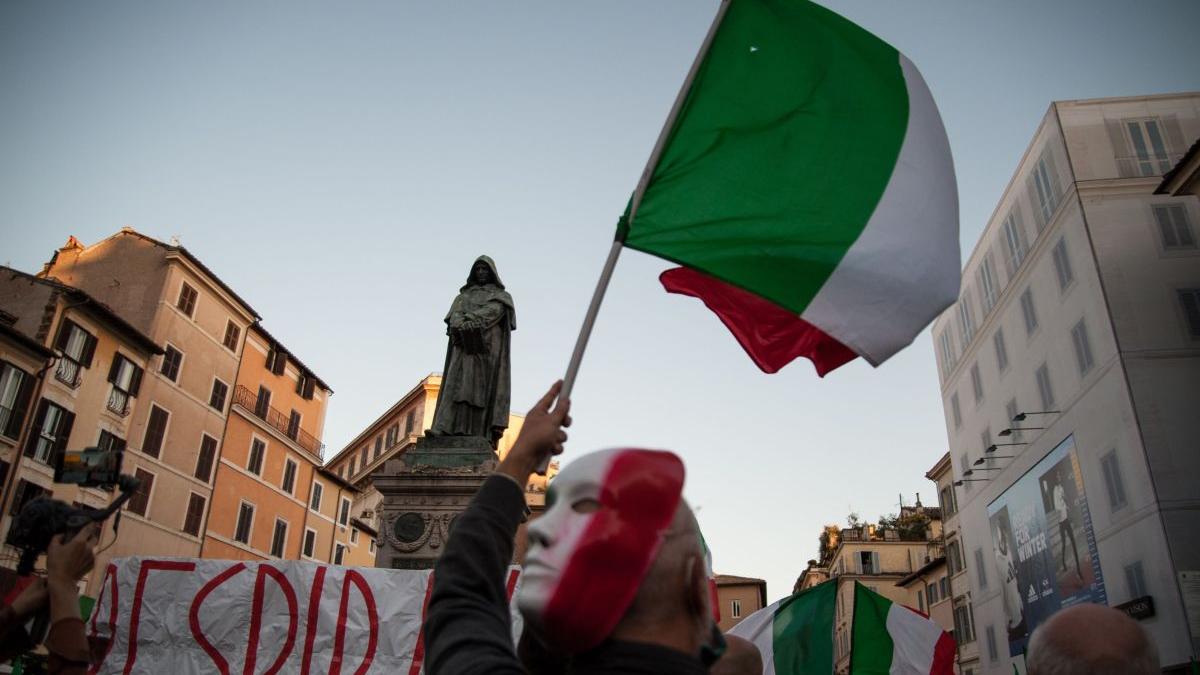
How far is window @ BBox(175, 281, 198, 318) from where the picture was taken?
1406 inches

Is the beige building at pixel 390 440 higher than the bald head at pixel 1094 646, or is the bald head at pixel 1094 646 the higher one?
the beige building at pixel 390 440

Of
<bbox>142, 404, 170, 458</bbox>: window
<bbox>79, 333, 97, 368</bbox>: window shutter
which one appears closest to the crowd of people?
<bbox>79, 333, 97, 368</bbox>: window shutter

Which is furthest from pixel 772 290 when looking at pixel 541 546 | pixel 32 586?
pixel 32 586

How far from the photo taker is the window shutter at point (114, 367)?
3104 centimetres

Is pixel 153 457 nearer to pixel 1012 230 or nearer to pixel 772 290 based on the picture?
pixel 772 290

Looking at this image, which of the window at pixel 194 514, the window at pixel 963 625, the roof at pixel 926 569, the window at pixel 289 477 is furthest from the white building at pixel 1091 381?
the window at pixel 194 514

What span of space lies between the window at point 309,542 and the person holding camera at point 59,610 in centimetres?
4233

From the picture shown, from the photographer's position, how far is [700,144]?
12.9 ft

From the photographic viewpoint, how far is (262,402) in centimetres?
4069

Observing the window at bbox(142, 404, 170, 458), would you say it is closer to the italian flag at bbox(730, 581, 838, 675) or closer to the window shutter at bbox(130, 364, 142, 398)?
the window shutter at bbox(130, 364, 142, 398)

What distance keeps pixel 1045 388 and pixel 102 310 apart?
3556 centimetres

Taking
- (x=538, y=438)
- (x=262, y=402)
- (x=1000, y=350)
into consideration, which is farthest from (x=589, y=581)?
(x=262, y=402)

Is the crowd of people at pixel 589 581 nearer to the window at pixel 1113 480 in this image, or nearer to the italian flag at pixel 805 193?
the italian flag at pixel 805 193

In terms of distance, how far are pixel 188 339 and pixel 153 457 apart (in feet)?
17.6
